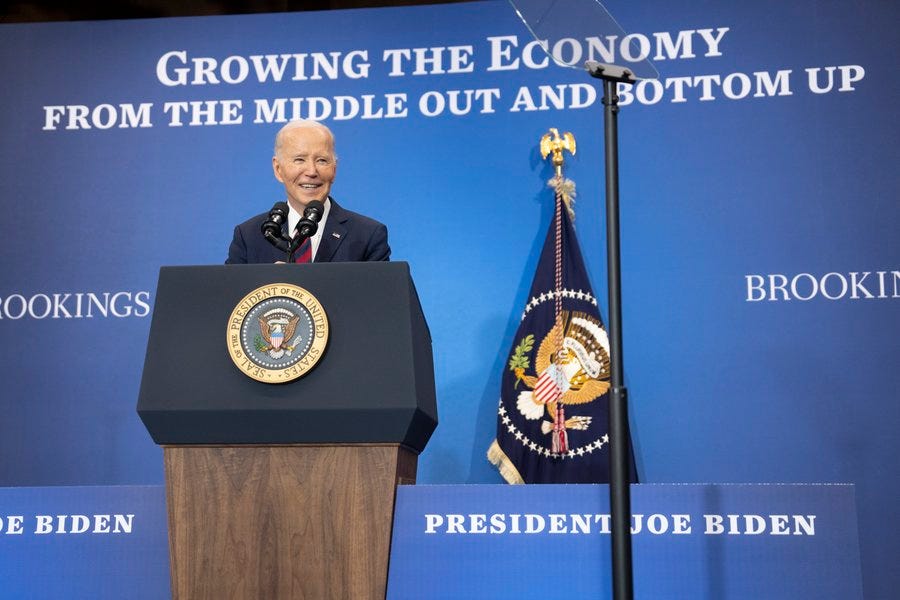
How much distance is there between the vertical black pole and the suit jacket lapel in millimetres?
1164

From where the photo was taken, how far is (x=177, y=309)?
1.95m

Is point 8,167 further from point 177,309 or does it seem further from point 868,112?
point 868,112

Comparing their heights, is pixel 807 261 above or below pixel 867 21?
below

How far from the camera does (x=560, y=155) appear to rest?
4.25m

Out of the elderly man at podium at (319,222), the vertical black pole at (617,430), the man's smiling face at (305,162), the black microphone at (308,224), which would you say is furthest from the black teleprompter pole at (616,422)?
the man's smiling face at (305,162)

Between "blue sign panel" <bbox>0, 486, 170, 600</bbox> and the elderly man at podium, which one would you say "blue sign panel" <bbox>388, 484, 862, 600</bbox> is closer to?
"blue sign panel" <bbox>0, 486, 170, 600</bbox>

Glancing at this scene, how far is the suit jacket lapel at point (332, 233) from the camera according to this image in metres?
2.77

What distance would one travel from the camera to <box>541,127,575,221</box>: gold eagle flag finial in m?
4.22

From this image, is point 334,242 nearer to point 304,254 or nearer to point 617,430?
point 304,254

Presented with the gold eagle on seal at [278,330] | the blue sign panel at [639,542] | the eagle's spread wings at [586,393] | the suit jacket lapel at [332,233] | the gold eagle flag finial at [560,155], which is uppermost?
the gold eagle flag finial at [560,155]

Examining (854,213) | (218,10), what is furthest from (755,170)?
(218,10)

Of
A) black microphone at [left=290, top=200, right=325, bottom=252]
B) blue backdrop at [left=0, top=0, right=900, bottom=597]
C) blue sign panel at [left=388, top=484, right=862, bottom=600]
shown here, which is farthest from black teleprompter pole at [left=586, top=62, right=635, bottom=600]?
blue backdrop at [left=0, top=0, right=900, bottom=597]

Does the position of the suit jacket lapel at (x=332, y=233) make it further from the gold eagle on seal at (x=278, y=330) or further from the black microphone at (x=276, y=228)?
the gold eagle on seal at (x=278, y=330)

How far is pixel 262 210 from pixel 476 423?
126cm
